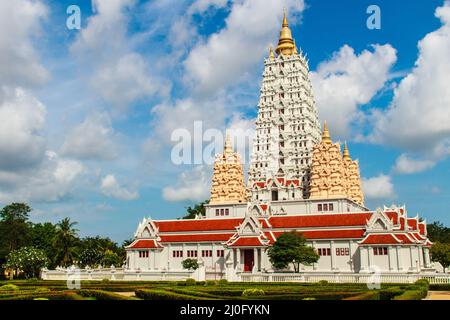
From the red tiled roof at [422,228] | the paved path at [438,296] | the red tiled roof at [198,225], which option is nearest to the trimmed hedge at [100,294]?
the paved path at [438,296]

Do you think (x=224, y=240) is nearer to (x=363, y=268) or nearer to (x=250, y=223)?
(x=250, y=223)

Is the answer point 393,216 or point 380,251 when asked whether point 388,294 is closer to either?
point 380,251

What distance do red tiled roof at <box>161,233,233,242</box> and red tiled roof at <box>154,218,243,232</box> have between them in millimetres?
1108

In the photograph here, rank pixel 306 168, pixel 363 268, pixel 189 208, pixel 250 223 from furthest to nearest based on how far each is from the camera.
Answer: pixel 189 208
pixel 306 168
pixel 250 223
pixel 363 268

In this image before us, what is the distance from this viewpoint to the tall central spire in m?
97.2

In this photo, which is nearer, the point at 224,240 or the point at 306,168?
the point at 224,240

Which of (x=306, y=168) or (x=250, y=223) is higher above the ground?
(x=306, y=168)

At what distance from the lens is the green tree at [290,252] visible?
6062 centimetres

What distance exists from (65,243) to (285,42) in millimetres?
53947

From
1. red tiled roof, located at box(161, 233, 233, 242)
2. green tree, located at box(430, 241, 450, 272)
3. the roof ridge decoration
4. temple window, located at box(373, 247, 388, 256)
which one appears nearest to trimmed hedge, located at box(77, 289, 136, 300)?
temple window, located at box(373, 247, 388, 256)
